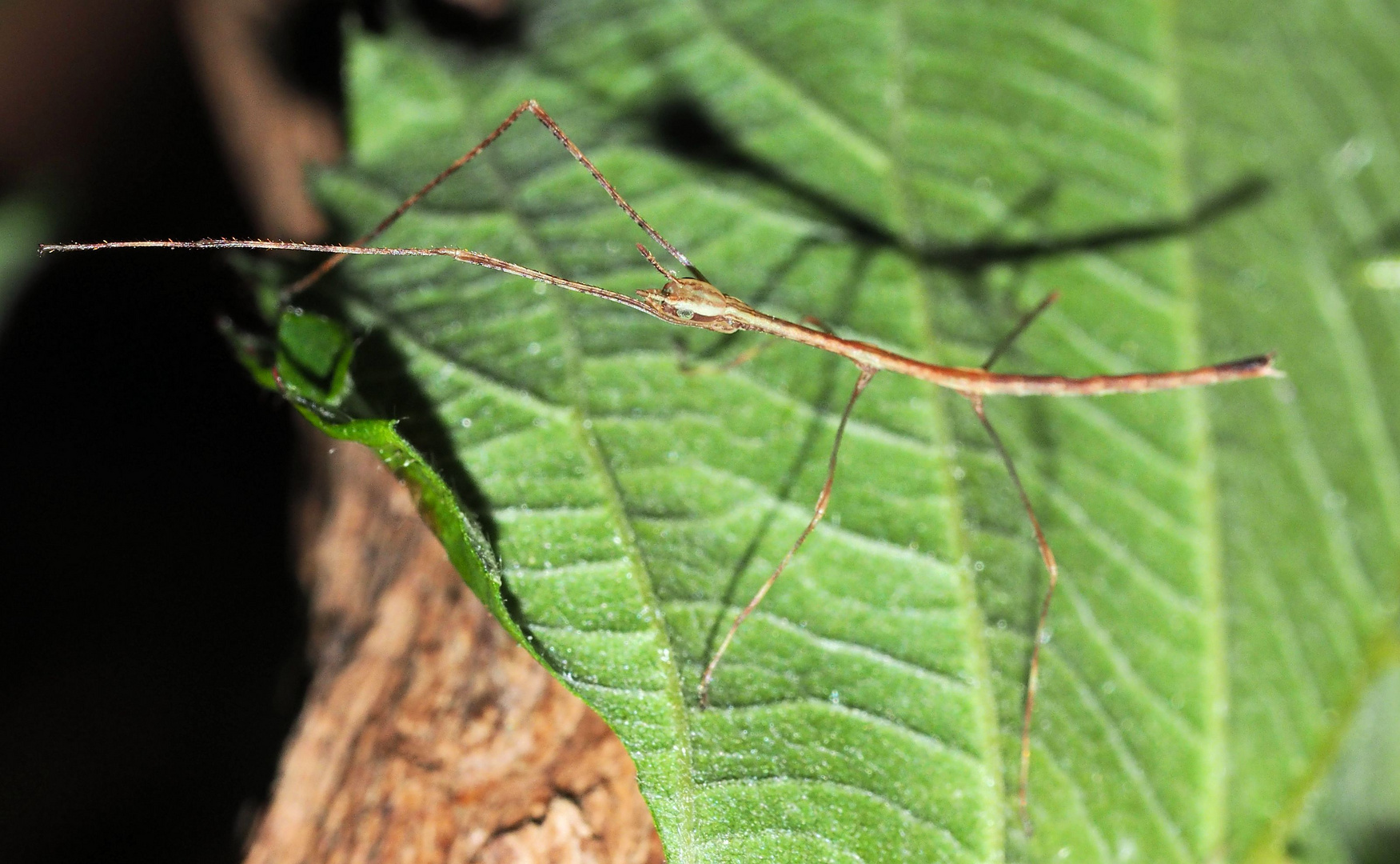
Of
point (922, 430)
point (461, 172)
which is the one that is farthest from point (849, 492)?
point (461, 172)

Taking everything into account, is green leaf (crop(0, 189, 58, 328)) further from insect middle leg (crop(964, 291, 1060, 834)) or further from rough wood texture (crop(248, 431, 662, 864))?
insect middle leg (crop(964, 291, 1060, 834))

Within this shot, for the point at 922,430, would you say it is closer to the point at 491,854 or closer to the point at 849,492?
the point at 849,492

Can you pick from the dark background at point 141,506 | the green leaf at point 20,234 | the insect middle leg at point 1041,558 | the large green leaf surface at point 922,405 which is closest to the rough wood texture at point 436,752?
the large green leaf surface at point 922,405

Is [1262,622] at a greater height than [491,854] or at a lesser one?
greater

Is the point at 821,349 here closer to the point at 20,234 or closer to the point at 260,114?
the point at 260,114

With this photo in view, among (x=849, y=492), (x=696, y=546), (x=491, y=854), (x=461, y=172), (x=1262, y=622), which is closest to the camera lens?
(x=491, y=854)

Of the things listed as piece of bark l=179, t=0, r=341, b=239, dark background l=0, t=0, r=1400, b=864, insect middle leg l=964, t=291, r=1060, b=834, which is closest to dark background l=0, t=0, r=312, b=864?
dark background l=0, t=0, r=1400, b=864
